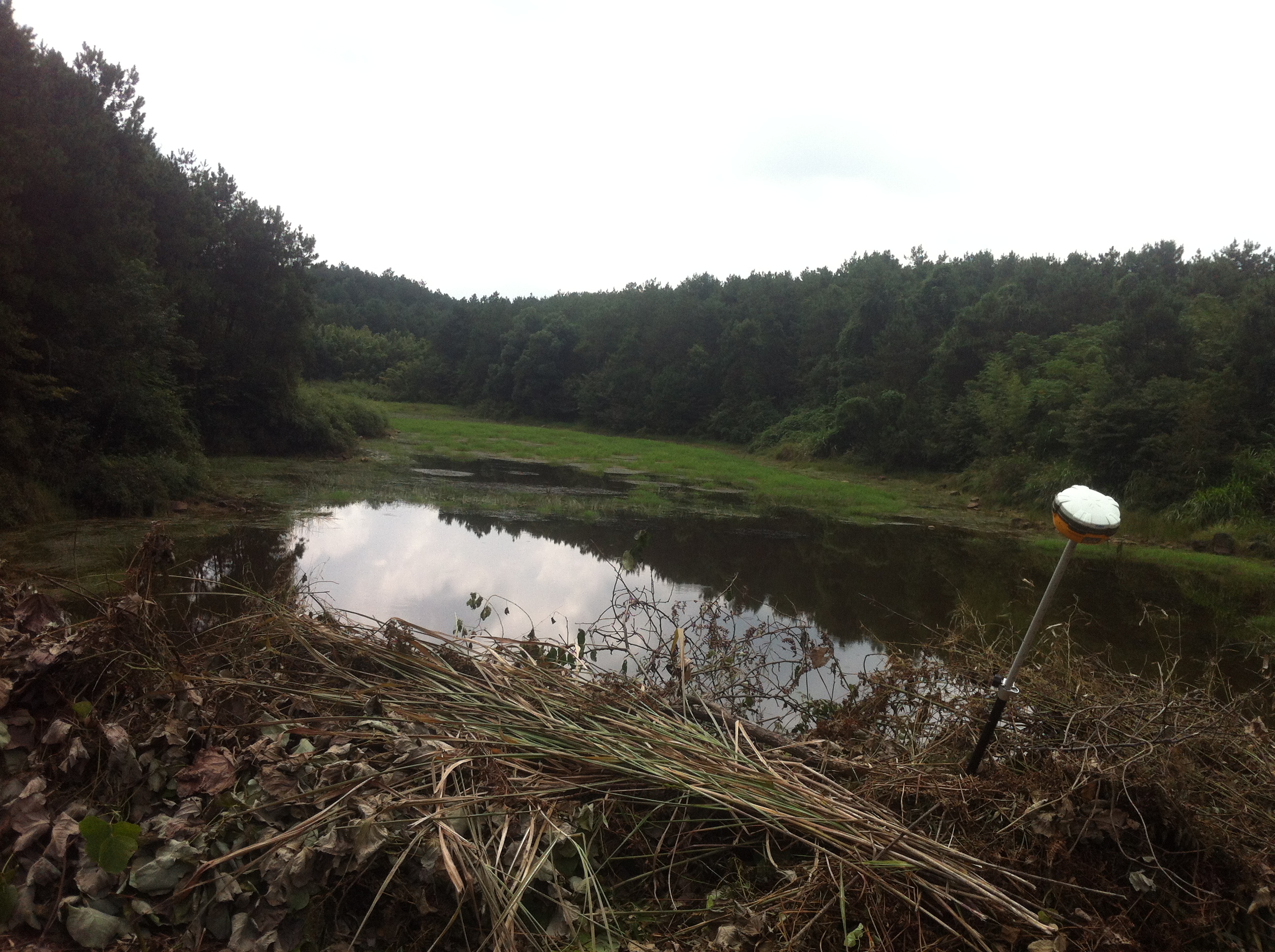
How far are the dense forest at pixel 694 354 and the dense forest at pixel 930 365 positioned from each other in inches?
3.9

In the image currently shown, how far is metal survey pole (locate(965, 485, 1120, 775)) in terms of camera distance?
2.81 metres

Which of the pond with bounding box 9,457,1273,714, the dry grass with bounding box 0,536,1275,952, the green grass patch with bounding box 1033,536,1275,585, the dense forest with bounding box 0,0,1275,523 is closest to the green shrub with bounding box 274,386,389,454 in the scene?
the dense forest with bounding box 0,0,1275,523

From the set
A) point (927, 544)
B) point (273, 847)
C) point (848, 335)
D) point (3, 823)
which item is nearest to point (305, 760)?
point (273, 847)

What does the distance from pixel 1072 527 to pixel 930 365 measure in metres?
33.1

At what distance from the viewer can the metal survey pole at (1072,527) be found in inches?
111

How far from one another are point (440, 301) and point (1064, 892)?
331 ft

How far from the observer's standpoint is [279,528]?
41.4 ft

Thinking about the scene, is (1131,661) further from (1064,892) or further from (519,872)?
(519,872)

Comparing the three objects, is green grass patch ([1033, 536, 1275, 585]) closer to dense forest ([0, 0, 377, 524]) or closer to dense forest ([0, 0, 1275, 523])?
dense forest ([0, 0, 1275, 523])

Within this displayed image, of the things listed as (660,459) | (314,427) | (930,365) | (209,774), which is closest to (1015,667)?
(209,774)

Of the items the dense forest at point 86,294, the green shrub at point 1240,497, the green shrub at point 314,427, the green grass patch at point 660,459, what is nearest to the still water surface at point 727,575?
the dense forest at point 86,294

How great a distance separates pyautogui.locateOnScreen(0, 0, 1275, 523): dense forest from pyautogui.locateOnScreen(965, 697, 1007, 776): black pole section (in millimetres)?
11666

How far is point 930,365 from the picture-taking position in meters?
34.0

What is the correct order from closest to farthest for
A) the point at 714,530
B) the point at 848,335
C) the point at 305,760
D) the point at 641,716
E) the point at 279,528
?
the point at 305,760 < the point at 641,716 < the point at 279,528 < the point at 714,530 < the point at 848,335
